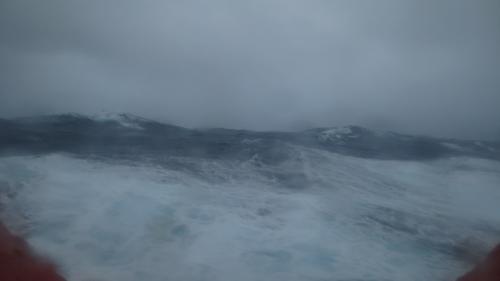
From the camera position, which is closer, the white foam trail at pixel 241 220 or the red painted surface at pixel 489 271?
the red painted surface at pixel 489 271

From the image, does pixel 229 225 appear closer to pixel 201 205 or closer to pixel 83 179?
pixel 201 205

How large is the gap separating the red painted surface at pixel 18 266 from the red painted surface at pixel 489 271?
8204mm

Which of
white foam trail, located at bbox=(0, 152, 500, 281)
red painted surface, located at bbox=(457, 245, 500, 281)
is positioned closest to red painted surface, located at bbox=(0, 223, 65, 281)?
white foam trail, located at bbox=(0, 152, 500, 281)

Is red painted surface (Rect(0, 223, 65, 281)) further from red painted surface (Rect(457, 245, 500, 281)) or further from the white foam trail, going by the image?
red painted surface (Rect(457, 245, 500, 281))

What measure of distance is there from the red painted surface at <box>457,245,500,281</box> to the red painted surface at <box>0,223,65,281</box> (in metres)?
8.20

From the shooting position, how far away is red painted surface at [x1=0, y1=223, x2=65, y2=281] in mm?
7910

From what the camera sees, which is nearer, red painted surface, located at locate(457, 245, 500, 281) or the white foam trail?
red painted surface, located at locate(457, 245, 500, 281)

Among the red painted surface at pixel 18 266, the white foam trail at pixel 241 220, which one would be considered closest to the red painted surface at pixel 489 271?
the white foam trail at pixel 241 220

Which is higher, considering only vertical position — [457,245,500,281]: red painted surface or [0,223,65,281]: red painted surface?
[457,245,500,281]: red painted surface

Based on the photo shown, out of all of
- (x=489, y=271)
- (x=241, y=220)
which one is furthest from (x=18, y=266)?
(x=489, y=271)

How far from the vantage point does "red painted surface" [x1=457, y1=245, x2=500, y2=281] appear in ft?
25.9

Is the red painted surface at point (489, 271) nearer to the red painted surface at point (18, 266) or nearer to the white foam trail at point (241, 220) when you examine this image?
the white foam trail at point (241, 220)

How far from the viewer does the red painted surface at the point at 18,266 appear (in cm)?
791

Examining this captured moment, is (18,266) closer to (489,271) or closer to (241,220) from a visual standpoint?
(241,220)
